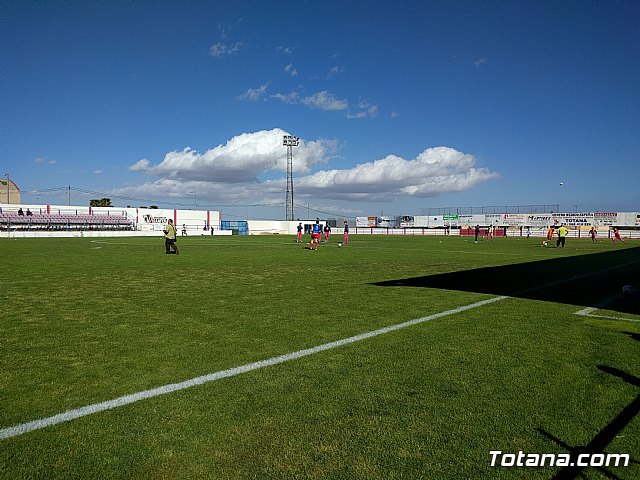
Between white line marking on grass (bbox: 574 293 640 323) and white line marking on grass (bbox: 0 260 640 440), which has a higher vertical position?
→ white line marking on grass (bbox: 0 260 640 440)

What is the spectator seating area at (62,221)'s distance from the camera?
57.8m

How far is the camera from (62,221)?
202 ft

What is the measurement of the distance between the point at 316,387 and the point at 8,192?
323 feet

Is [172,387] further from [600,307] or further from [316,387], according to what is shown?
[600,307]

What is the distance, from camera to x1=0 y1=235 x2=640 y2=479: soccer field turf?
265 centimetres

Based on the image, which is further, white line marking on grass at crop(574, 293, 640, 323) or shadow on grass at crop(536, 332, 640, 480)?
white line marking on grass at crop(574, 293, 640, 323)

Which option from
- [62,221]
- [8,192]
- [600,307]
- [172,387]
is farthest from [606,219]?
[8,192]

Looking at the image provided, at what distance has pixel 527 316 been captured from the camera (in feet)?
22.1

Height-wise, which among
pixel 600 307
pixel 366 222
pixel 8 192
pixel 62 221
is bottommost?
pixel 600 307

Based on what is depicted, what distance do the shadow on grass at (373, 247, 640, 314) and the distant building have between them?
310ft

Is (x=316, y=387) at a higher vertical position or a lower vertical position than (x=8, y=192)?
lower

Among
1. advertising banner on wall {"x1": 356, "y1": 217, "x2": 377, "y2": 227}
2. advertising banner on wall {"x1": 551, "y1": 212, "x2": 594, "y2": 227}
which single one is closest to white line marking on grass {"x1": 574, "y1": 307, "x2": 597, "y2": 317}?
advertising banner on wall {"x1": 551, "y1": 212, "x2": 594, "y2": 227}

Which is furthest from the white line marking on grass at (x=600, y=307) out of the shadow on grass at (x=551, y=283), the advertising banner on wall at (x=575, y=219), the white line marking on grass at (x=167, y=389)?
the advertising banner on wall at (x=575, y=219)

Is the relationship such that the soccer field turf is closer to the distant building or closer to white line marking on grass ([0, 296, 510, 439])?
Result: white line marking on grass ([0, 296, 510, 439])
